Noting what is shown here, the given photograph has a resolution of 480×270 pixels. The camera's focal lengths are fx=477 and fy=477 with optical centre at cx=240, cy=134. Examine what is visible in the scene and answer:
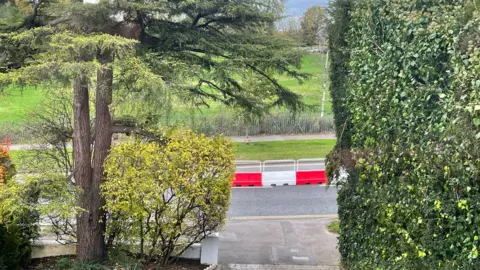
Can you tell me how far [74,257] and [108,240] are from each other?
0.92 metres

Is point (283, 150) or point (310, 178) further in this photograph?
point (283, 150)

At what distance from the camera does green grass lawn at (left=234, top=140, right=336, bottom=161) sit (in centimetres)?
1784

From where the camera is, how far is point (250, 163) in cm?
1705

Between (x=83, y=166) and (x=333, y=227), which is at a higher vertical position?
(x=83, y=166)

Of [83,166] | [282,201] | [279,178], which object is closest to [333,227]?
[282,201]

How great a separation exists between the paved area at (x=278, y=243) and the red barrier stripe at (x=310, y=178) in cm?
329

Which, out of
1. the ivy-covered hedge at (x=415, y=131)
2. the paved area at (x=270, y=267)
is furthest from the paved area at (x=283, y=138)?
A: the ivy-covered hedge at (x=415, y=131)

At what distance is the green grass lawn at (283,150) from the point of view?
17.8 metres

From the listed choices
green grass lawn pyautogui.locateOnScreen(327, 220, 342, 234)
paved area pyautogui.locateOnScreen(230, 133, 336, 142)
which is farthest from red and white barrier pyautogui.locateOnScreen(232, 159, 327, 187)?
paved area pyautogui.locateOnScreen(230, 133, 336, 142)

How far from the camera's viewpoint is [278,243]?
1018cm

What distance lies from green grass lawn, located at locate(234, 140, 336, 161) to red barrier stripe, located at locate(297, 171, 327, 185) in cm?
259

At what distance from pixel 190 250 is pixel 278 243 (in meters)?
2.22

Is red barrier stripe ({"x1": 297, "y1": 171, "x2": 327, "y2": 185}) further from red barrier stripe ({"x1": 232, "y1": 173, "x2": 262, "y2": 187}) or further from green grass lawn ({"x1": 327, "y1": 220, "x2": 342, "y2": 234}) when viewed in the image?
green grass lawn ({"x1": 327, "y1": 220, "x2": 342, "y2": 234})

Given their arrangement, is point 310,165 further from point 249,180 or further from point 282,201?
point 282,201
